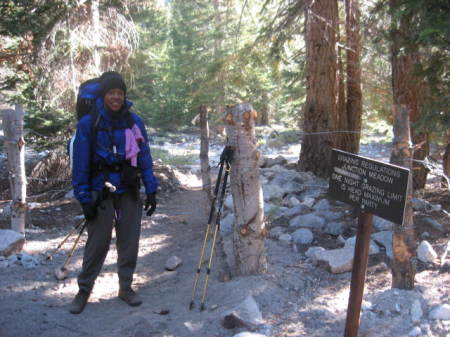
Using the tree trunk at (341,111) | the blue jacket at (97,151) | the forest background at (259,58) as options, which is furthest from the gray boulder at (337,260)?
the tree trunk at (341,111)

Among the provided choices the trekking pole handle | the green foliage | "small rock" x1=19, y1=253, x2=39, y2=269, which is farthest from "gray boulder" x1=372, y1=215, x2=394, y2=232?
the green foliage

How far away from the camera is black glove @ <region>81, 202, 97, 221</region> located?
14.1 ft

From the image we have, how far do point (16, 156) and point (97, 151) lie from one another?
2668 millimetres

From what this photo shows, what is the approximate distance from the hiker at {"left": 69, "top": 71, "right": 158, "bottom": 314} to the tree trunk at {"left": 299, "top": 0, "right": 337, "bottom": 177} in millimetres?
6382

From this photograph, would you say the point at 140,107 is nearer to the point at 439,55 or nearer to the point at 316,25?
the point at 316,25

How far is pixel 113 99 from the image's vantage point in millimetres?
4402

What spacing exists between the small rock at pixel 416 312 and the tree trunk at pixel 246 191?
4.80 feet

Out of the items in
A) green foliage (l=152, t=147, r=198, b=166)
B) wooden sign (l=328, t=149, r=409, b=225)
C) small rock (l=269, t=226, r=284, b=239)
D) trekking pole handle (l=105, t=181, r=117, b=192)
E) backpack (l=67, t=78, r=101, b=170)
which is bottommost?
green foliage (l=152, t=147, r=198, b=166)

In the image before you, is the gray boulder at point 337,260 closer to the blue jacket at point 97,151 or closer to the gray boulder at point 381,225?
the gray boulder at point 381,225

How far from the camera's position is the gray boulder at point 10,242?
20.1 ft

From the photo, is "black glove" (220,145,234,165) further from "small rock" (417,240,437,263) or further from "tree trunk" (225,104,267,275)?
"small rock" (417,240,437,263)

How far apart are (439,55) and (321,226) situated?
278cm

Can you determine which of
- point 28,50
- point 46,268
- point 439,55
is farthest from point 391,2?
point 28,50

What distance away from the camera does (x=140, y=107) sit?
32.0 metres
